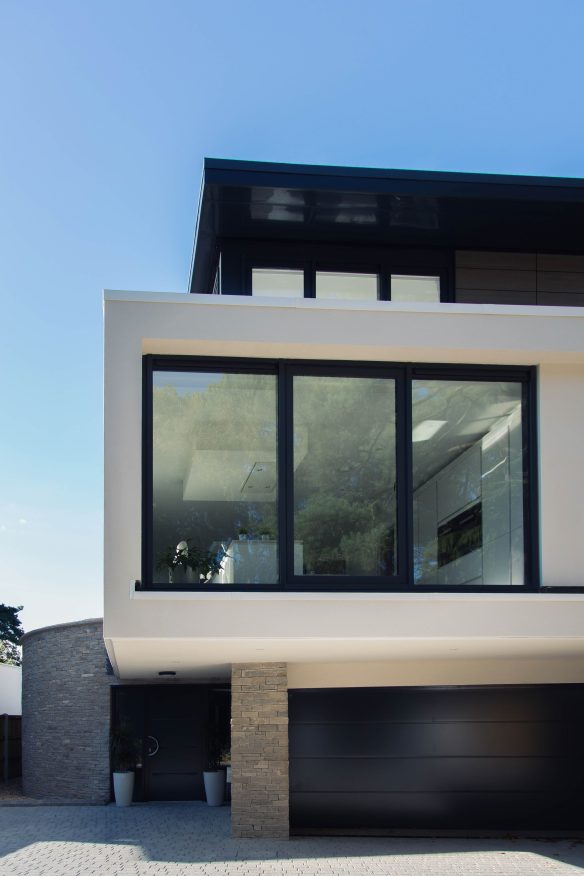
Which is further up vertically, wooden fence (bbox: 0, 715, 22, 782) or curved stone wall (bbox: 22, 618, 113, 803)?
curved stone wall (bbox: 22, 618, 113, 803)

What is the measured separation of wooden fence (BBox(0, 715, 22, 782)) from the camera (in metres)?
24.4

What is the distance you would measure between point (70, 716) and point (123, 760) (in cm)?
158

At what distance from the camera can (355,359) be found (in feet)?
35.3

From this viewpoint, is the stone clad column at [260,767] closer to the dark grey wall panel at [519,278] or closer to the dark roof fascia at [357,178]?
the dark grey wall panel at [519,278]

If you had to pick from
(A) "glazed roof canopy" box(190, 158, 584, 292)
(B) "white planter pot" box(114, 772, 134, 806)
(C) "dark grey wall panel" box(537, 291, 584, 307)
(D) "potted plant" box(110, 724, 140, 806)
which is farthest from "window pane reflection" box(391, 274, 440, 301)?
(B) "white planter pot" box(114, 772, 134, 806)

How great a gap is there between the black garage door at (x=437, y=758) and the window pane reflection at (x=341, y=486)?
12.6ft

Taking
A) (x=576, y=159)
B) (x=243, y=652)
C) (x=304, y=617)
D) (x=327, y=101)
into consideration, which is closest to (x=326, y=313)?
(x=304, y=617)

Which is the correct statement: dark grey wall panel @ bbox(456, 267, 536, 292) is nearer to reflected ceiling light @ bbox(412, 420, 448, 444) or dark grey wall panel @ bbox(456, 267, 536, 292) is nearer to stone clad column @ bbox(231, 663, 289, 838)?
reflected ceiling light @ bbox(412, 420, 448, 444)

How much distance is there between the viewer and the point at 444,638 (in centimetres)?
1047

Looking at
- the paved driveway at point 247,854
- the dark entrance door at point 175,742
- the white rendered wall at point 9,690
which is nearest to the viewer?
the paved driveway at point 247,854

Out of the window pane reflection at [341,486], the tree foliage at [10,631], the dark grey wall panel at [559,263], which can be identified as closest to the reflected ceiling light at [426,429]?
the window pane reflection at [341,486]

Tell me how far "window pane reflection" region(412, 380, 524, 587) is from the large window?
1cm

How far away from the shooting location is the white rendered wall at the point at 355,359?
10.2 metres

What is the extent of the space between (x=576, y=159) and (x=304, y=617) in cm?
780
